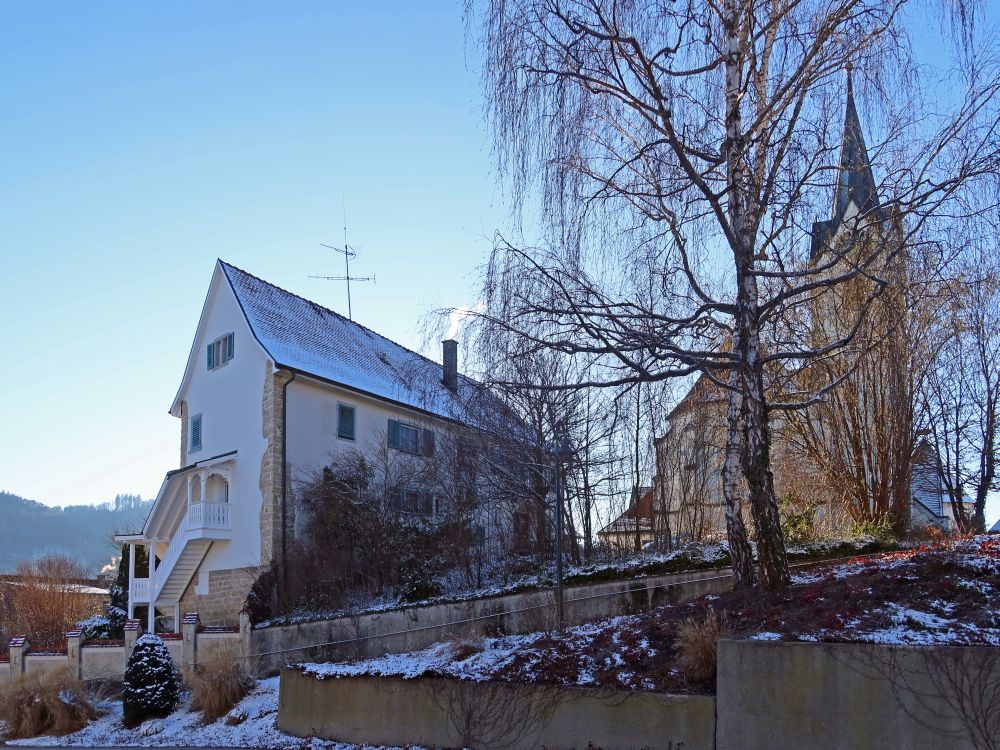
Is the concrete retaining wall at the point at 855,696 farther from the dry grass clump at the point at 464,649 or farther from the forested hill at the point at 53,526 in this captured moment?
the forested hill at the point at 53,526

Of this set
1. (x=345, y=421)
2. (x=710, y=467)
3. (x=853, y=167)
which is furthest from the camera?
(x=345, y=421)

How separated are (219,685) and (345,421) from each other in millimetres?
11833

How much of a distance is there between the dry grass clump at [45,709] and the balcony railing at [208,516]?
712cm

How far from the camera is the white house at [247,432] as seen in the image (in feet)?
80.7

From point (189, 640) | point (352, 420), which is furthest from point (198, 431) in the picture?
point (189, 640)

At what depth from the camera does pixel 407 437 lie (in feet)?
92.6

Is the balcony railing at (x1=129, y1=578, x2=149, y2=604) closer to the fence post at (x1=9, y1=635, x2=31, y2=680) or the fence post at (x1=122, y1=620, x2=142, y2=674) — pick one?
the fence post at (x1=9, y1=635, x2=31, y2=680)

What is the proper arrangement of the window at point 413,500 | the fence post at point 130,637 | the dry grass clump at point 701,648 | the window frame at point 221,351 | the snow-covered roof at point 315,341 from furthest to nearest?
the window frame at point 221,351 → the snow-covered roof at point 315,341 → the window at point 413,500 → the fence post at point 130,637 → the dry grass clump at point 701,648

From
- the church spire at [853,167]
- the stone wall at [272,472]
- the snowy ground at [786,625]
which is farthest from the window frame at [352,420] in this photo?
the church spire at [853,167]

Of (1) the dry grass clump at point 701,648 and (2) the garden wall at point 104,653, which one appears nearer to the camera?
(1) the dry grass clump at point 701,648

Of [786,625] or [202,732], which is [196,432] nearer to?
[202,732]

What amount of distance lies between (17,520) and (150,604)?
160 metres

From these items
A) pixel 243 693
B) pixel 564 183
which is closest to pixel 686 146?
pixel 564 183

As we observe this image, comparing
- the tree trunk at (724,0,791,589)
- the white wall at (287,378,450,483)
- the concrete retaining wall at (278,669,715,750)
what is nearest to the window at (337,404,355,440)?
the white wall at (287,378,450,483)
